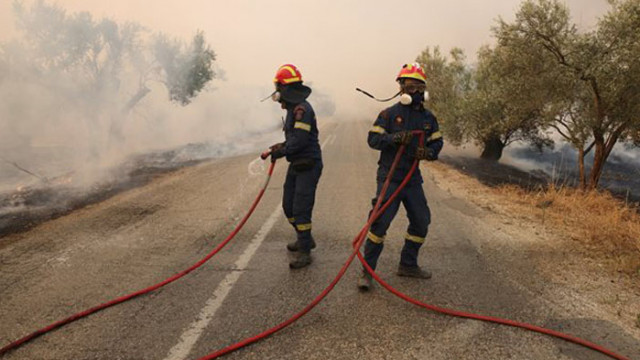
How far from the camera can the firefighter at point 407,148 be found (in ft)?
12.4

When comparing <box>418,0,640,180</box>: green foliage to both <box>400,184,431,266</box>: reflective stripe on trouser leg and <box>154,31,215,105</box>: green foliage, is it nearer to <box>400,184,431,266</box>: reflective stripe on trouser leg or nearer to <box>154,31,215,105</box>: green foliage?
<box>400,184,431,266</box>: reflective stripe on trouser leg

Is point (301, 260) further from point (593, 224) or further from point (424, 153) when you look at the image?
point (593, 224)

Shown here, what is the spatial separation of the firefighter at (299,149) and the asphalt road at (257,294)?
14.9 inches

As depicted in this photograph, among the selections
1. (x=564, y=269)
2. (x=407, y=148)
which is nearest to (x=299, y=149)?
(x=407, y=148)

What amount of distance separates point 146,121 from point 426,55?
16457 mm

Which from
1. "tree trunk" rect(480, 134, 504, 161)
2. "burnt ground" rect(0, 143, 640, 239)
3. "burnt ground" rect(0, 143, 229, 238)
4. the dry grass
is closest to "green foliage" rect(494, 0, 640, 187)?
"burnt ground" rect(0, 143, 640, 239)

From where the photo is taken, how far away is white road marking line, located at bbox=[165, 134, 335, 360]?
112 inches

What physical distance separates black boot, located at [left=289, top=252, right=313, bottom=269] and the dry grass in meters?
3.53

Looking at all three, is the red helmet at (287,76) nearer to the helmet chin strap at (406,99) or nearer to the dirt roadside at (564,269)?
the helmet chin strap at (406,99)

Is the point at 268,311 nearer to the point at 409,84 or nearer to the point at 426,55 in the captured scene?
the point at 409,84

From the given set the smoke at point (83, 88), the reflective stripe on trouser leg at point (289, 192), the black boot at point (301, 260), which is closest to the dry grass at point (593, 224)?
the black boot at point (301, 260)

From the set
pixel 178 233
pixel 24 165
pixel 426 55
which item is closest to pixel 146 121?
pixel 24 165

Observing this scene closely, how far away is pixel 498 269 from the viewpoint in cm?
439

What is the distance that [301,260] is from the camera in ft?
14.2
